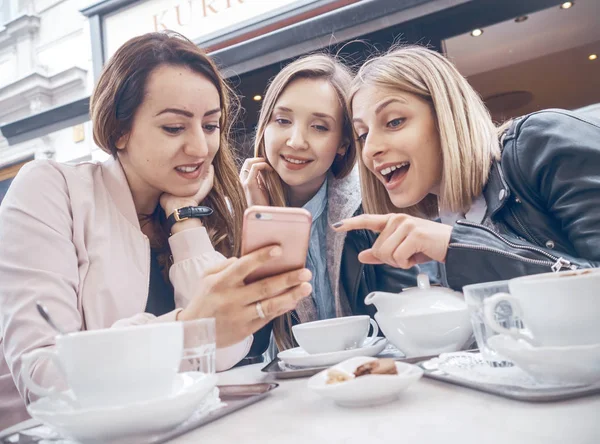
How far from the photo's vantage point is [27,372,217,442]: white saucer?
42 centimetres

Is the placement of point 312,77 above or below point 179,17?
below

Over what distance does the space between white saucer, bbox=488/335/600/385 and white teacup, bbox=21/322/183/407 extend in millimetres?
335

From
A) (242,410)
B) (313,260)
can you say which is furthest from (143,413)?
(313,260)

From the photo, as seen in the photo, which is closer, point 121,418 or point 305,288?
point 121,418

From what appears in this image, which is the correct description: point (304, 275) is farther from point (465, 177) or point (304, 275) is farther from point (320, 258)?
point (320, 258)

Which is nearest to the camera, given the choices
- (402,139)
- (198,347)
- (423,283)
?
(198,347)

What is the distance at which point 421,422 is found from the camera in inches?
16.3

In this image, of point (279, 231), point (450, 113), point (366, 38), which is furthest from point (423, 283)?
point (366, 38)

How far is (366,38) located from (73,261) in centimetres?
174

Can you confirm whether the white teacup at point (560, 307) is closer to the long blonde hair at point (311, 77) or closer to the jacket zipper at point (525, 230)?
the jacket zipper at point (525, 230)

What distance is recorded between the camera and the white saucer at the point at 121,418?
42 centimetres

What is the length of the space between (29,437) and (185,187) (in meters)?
0.84

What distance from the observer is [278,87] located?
162 cm

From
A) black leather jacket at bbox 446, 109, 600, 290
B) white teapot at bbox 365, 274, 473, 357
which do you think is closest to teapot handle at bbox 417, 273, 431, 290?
white teapot at bbox 365, 274, 473, 357
